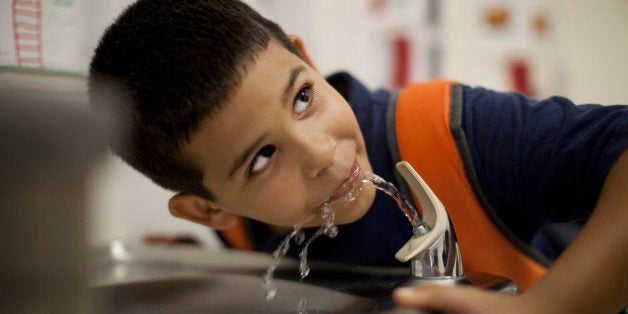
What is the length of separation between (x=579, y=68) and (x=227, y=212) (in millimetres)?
1231

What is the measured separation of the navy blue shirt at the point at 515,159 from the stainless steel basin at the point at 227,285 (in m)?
0.04

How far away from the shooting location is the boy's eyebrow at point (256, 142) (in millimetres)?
438

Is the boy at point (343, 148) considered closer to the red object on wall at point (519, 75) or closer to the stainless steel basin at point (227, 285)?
the stainless steel basin at point (227, 285)

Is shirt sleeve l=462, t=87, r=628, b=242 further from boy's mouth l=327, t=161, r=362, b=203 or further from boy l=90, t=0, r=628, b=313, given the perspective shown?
boy's mouth l=327, t=161, r=362, b=203

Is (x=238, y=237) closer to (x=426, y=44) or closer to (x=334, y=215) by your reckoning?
(x=334, y=215)

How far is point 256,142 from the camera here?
44 cm

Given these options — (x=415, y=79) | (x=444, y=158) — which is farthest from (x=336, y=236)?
(x=415, y=79)

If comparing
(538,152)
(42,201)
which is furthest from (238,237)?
(42,201)

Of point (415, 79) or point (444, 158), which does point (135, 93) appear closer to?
point (444, 158)

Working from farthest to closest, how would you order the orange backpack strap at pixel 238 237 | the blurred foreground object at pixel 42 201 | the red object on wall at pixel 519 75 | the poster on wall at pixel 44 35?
the red object on wall at pixel 519 75 < the orange backpack strap at pixel 238 237 < the poster on wall at pixel 44 35 < the blurred foreground object at pixel 42 201

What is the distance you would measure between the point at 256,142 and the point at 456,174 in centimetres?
20

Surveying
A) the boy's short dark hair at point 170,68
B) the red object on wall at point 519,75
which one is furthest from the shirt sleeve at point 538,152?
the red object on wall at point 519,75

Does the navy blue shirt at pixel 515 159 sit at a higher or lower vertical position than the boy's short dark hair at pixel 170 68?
lower

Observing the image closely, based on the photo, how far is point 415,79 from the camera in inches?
47.8
